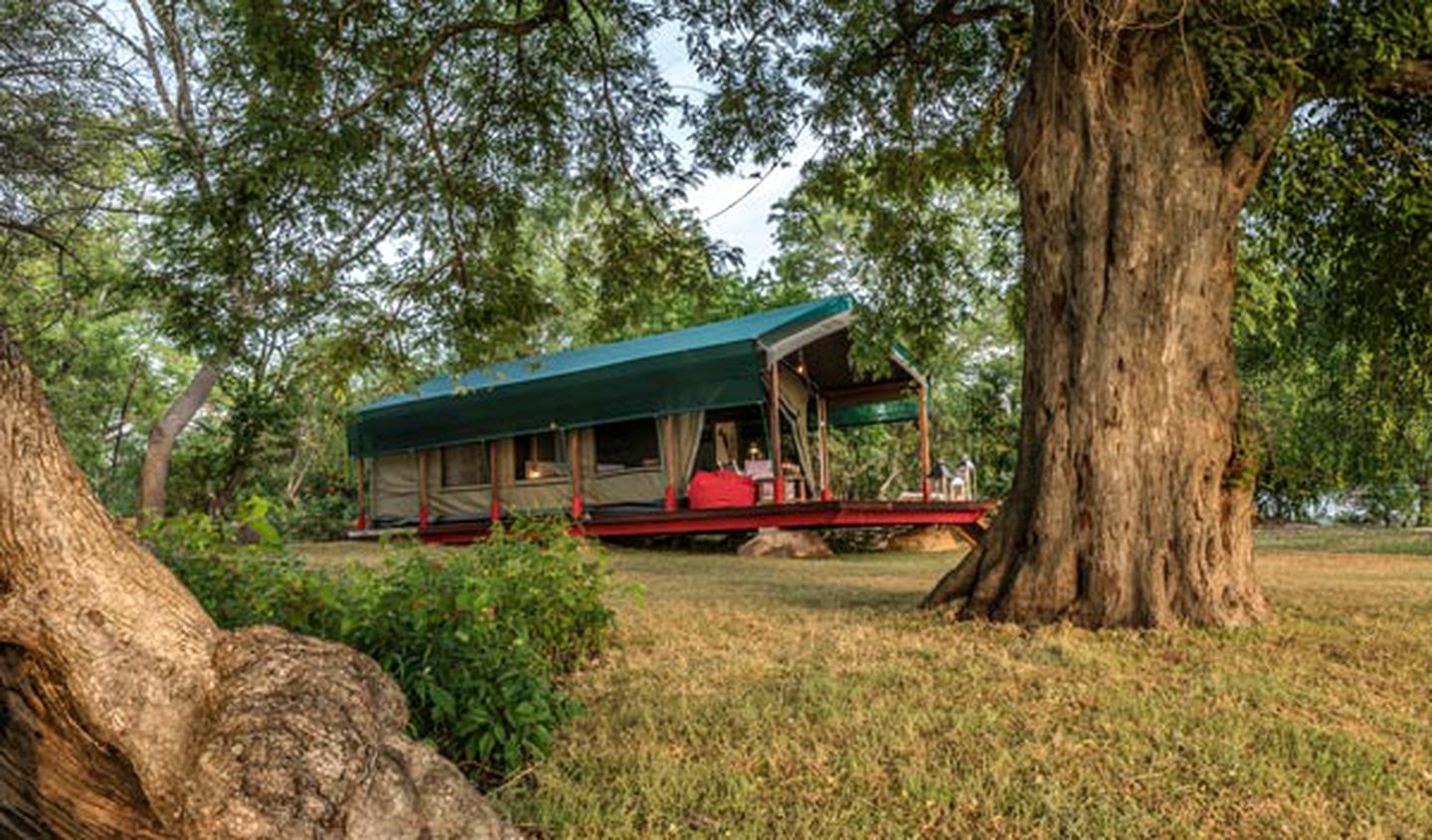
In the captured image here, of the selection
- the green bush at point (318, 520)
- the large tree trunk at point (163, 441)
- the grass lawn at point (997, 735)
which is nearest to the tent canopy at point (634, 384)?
the large tree trunk at point (163, 441)

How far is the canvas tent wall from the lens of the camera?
14312 millimetres

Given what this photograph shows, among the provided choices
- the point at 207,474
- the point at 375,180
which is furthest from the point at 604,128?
the point at 207,474

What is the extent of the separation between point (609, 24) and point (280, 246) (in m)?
3.65

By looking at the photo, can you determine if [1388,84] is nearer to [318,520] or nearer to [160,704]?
[160,704]

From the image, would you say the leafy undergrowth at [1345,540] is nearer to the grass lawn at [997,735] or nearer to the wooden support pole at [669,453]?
the grass lawn at [997,735]

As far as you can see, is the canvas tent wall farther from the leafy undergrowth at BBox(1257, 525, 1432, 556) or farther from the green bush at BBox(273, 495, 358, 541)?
the leafy undergrowth at BBox(1257, 525, 1432, 556)

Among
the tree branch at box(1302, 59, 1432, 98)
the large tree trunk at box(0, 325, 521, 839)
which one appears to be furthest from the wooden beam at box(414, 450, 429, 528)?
the large tree trunk at box(0, 325, 521, 839)

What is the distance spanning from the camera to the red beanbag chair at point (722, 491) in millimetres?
14352

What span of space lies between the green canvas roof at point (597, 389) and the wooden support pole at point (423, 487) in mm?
573

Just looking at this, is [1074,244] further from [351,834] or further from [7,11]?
[7,11]

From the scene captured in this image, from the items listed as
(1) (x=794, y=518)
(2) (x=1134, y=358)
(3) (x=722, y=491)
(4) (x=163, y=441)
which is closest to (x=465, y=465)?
(4) (x=163, y=441)

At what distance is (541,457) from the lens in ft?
56.9

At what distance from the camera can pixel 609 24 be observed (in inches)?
348

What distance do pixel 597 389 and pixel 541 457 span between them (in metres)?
2.69
